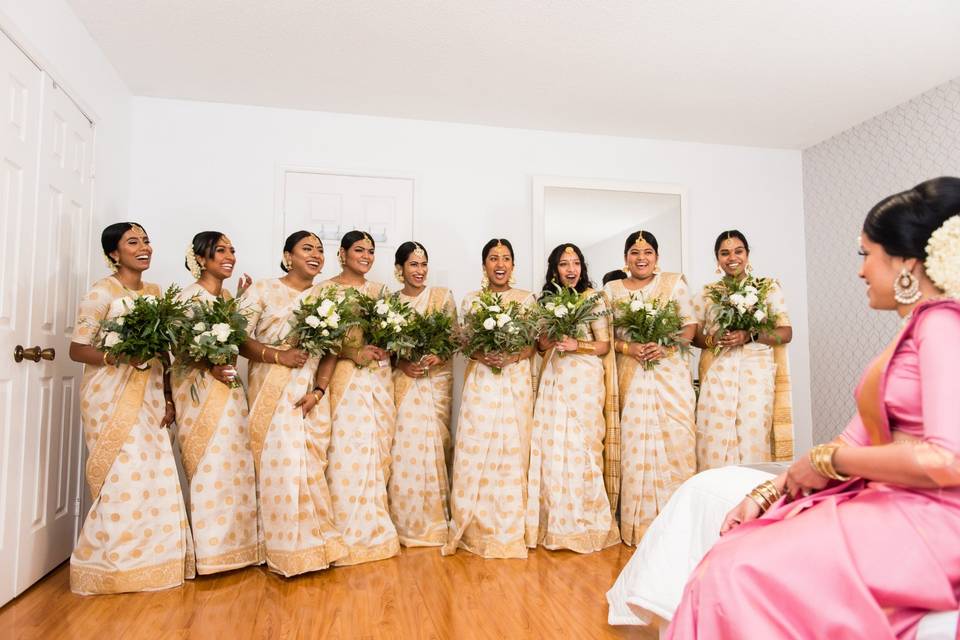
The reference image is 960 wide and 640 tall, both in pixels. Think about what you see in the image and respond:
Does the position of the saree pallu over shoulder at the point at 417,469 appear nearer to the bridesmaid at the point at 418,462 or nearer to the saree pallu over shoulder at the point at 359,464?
the bridesmaid at the point at 418,462

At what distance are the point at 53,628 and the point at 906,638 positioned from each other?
3135 millimetres

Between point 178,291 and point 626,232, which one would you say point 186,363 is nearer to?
point 178,291

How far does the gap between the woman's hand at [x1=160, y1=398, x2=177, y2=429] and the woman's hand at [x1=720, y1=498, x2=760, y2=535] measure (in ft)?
9.67

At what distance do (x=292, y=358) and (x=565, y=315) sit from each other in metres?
1.66

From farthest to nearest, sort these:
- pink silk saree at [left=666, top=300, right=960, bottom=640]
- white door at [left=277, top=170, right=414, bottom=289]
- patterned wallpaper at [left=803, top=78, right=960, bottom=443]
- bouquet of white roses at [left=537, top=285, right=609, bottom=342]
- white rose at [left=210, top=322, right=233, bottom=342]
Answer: white door at [left=277, top=170, right=414, bottom=289]
patterned wallpaper at [left=803, top=78, right=960, bottom=443]
bouquet of white roses at [left=537, top=285, right=609, bottom=342]
white rose at [left=210, top=322, right=233, bottom=342]
pink silk saree at [left=666, top=300, right=960, bottom=640]

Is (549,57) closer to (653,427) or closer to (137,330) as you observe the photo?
(653,427)

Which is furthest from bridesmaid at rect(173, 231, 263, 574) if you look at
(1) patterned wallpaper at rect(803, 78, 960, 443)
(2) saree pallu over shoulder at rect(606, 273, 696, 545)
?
(1) patterned wallpaper at rect(803, 78, 960, 443)

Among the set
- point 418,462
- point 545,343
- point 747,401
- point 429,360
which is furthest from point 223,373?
point 747,401

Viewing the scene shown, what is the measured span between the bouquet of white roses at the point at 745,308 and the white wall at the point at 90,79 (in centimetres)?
407

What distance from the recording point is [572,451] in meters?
3.89

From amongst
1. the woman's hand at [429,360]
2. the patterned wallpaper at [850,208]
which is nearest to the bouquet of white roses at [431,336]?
the woman's hand at [429,360]

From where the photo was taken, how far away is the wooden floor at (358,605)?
2643mm

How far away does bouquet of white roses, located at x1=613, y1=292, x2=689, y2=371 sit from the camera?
13.1 ft

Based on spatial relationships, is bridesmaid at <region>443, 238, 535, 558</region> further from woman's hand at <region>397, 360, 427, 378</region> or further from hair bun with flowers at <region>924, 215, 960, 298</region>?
hair bun with flowers at <region>924, 215, 960, 298</region>
